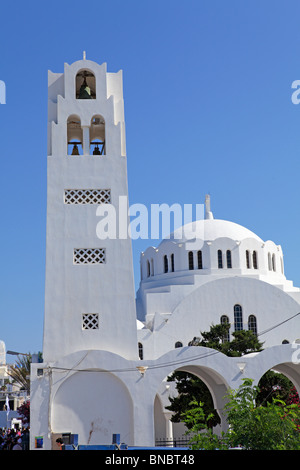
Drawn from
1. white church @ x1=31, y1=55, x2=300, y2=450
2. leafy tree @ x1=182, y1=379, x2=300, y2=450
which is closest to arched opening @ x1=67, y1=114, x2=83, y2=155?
white church @ x1=31, y1=55, x2=300, y2=450

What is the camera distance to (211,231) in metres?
35.7

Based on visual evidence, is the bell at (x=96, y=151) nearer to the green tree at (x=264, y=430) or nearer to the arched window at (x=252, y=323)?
the green tree at (x=264, y=430)

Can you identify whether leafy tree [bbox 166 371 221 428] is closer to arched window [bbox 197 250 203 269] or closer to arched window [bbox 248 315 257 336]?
arched window [bbox 248 315 257 336]

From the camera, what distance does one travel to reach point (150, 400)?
57.7ft

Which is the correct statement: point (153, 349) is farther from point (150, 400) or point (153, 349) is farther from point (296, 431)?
point (296, 431)

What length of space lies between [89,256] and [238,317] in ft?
48.5

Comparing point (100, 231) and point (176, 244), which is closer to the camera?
point (100, 231)

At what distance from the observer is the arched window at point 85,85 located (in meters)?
19.9

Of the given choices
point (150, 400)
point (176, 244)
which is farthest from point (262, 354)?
point (176, 244)

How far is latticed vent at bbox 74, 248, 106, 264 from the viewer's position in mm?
18531

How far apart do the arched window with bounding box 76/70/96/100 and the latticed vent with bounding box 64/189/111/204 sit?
10.2 ft

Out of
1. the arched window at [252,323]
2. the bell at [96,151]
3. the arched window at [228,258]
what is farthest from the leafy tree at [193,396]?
the arched window at [228,258]
